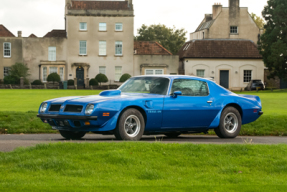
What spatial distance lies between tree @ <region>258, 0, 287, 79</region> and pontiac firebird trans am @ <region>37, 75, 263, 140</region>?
4271 centimetres

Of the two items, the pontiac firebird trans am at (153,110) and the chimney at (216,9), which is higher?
the chimney at (216,9)

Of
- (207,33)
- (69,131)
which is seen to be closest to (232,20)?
(207,33)

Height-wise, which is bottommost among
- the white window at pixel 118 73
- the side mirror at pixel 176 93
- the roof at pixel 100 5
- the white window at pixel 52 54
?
the side mirror at pixel 176 93

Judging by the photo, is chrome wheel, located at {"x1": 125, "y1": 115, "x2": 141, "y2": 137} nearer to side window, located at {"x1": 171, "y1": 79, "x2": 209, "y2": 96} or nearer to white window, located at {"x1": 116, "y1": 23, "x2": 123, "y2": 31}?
side window, located at {"x1": 171, "y1": 79, "x2": 209, "y2": 96}

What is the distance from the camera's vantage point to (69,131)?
38.9 feet

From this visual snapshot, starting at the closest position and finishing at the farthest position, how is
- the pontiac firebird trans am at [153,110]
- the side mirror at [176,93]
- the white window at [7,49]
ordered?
the pontiac firebird trans am at [153,110]
the side mirror at [176,93]
the white window at [7,49]

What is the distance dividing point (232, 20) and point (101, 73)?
21.0m

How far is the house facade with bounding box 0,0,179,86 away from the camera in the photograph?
207 feet

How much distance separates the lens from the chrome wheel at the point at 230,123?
41.6 feet

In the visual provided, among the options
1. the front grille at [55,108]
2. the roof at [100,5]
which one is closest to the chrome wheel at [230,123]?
the front grille at [55,108]

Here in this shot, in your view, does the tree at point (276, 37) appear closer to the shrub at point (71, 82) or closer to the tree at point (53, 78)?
the shrub at point (71, 82)

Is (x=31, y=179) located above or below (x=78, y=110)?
below

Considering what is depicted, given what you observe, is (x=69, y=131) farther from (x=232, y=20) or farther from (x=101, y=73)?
(x=232, y=20)

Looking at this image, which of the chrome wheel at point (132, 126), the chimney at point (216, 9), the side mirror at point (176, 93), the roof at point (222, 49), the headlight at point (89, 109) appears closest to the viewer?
the headlight at point (89, 109)
